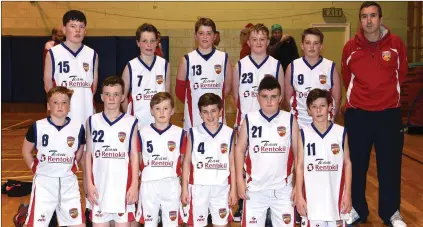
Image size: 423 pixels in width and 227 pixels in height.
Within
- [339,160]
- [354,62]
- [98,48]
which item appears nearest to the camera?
[339,160]

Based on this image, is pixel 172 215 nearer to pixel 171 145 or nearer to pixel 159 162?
pixel 159 162

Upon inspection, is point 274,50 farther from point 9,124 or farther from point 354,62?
point 9,124

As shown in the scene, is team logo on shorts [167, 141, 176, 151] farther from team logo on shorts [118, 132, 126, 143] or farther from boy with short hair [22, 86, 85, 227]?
boy with short hair [22, 86, 85, 227]

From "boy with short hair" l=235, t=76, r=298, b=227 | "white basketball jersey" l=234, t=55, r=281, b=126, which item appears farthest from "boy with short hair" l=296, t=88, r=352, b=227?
"white basketball jersey" l=234, t=55, r=281, b=126

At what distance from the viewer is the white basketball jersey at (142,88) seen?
4172mm

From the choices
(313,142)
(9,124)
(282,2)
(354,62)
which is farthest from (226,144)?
(282,2)

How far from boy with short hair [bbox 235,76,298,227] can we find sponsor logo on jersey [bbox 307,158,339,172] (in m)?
0.17

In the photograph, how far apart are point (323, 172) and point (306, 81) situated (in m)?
0.92

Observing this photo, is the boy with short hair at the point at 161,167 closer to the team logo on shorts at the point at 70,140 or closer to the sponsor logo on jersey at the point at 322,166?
the team logo on shorts at the point at 70,140

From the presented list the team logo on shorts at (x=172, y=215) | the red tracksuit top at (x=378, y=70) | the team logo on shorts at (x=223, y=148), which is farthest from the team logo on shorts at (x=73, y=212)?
the red tracksuit top at (x=378, y=70)

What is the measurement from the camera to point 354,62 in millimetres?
4125

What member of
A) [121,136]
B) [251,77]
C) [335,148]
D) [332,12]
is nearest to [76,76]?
[121,136]

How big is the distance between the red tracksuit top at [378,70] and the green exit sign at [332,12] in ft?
28.2

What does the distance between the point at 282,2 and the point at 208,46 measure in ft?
28.1
